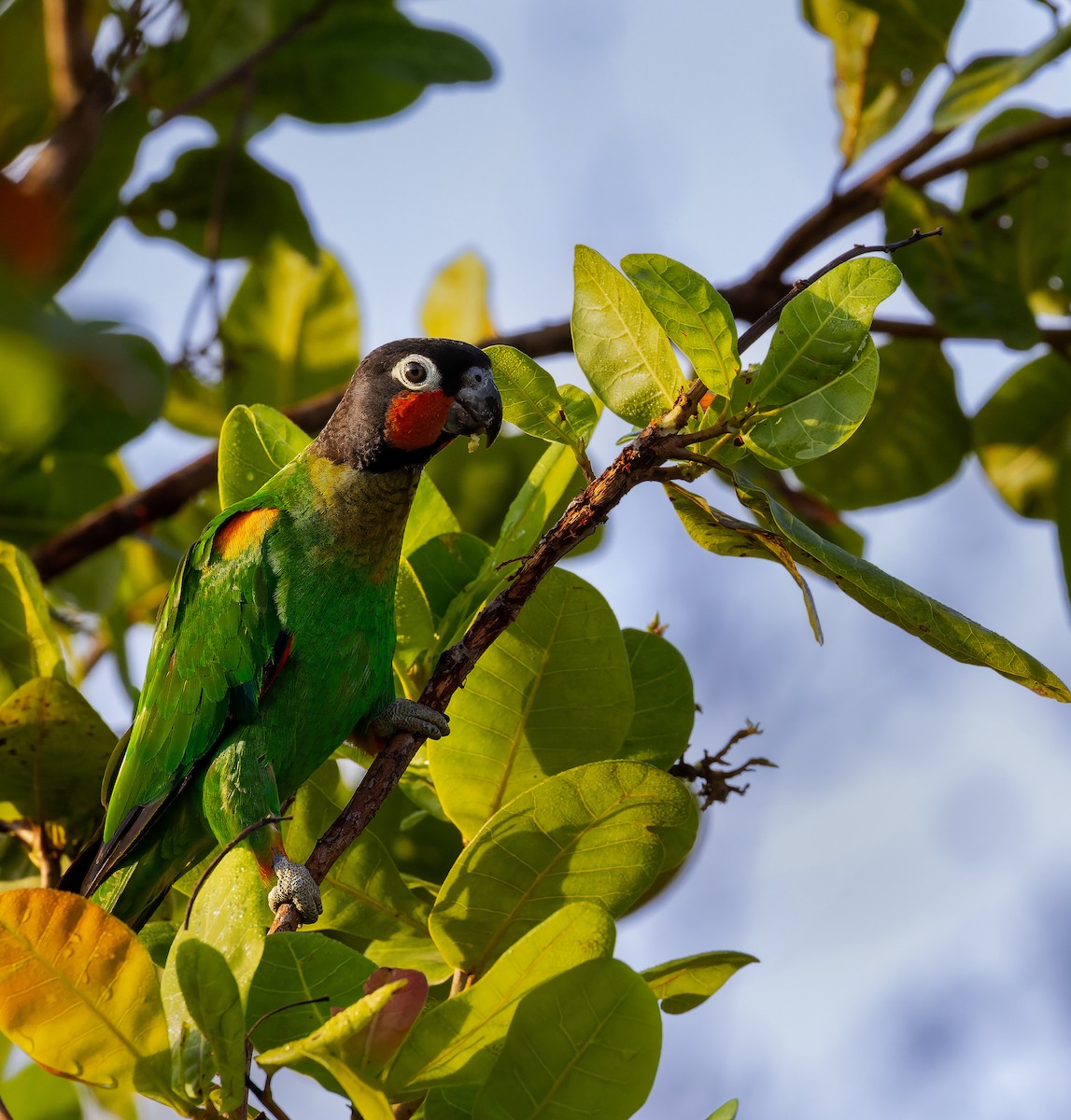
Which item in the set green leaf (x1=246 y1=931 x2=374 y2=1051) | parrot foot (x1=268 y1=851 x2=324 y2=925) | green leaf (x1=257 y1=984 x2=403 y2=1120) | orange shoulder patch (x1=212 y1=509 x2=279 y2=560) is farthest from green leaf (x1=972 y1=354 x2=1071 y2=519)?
green leaf (x1=257 y1=984 x2=403 y2=1120)

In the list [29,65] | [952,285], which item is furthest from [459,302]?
[952,285]

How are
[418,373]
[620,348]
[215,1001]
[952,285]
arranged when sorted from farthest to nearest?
[952,285], [418,373], [620,348], [215,1001]

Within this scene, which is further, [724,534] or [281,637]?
[281,637]

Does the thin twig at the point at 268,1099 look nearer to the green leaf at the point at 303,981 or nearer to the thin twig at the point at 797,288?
the green leaf at the point at 303,981

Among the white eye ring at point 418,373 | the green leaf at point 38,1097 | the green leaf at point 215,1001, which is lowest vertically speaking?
the green leaf at point 38,1097

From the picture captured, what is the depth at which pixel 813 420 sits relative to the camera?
158 cm

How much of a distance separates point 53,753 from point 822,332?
1.60m

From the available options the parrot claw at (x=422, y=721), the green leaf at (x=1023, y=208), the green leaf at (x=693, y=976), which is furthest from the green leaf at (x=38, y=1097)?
the green leaf at (x=1023, y=208)

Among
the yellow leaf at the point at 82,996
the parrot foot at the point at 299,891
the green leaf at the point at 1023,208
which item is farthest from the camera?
the green leaf at the point at 1023,208

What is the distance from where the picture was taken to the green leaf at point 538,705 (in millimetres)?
1858

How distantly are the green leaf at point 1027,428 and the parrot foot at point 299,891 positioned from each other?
2.53m

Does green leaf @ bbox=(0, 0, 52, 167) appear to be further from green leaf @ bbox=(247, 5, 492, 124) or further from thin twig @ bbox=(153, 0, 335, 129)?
green leaf @ bbox=(247, 5, 492, 124)

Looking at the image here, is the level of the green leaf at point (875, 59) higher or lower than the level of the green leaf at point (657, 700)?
higher

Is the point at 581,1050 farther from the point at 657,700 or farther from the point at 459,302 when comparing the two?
the point at 459,302
